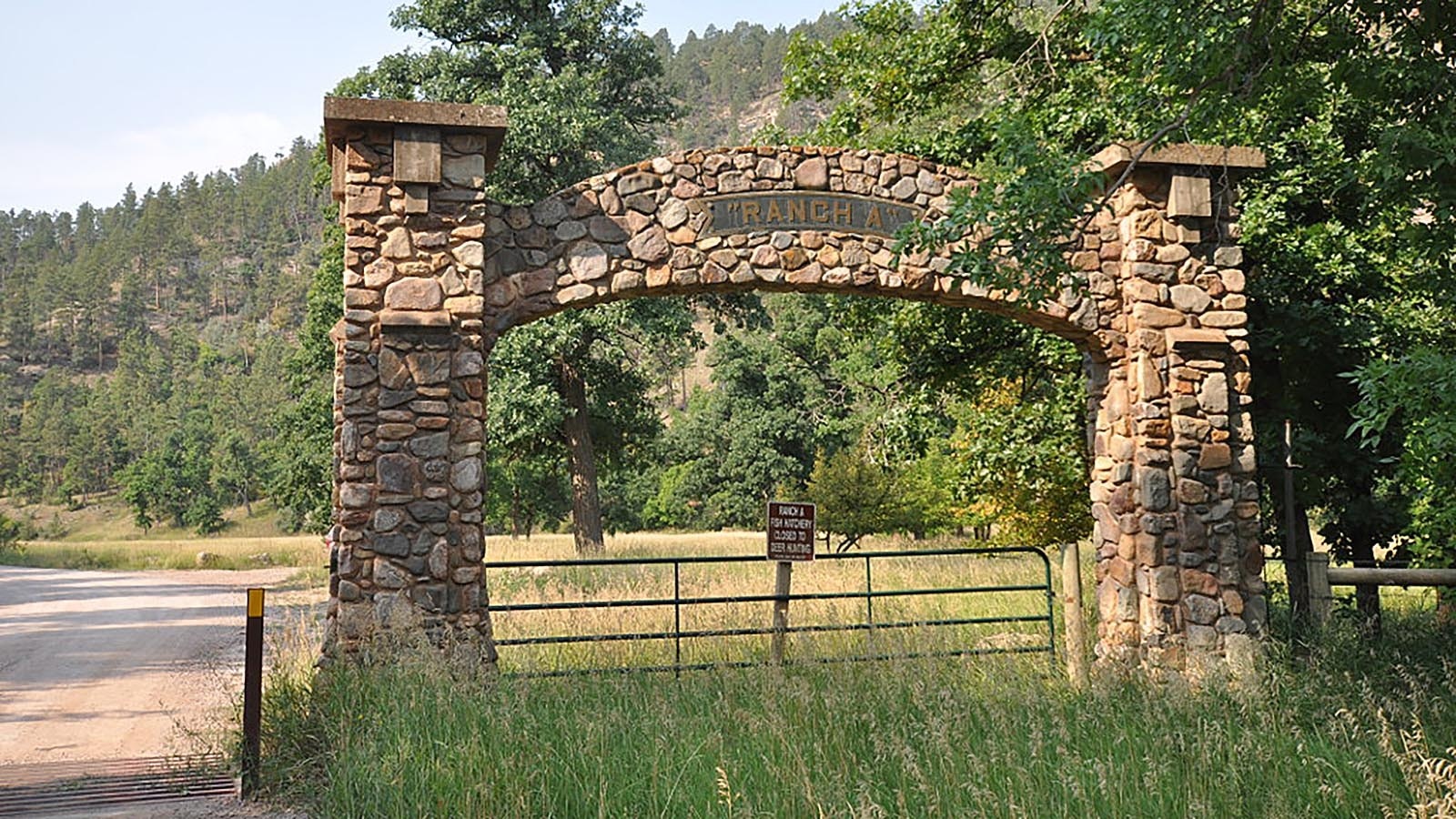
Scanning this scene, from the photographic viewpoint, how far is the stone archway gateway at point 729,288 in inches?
316

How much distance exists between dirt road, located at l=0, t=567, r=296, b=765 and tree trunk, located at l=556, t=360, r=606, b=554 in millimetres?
6099

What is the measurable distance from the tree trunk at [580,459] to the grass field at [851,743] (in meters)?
13.6

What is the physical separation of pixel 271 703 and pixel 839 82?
32.7 ft

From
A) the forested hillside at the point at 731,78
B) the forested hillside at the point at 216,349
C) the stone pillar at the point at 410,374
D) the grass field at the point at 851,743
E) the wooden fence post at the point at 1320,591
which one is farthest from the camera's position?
the forested hillside at the point at 731,78

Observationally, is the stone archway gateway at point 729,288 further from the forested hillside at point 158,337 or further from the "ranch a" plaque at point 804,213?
the forested hillside at point 158,337

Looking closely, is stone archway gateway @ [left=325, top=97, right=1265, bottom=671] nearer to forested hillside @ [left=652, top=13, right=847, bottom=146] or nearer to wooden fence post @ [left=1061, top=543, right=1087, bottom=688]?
wooden fence post @ [left=1061, top=543, right=1087, bottom=688]

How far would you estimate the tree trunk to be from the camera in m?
21.6

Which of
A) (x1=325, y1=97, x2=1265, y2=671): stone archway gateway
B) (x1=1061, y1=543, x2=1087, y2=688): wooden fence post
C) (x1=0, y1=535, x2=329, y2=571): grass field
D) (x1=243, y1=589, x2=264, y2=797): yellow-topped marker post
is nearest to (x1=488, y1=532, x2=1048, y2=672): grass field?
(x1=1061, y1=543, x2=1087, y2=688): wooden fence post

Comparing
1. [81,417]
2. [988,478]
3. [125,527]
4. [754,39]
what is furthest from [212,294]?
[988,478]

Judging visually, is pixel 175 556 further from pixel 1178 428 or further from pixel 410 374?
pixel 1178 428

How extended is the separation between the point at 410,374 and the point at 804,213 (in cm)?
318

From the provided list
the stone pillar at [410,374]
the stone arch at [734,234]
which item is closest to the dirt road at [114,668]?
the stone pillar at [410,374]

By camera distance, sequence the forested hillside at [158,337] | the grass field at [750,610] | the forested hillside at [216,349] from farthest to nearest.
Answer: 1. the forested hillside at [158,337]
2. the forested hillside at [216,349]
3. the grass field at [750,610]

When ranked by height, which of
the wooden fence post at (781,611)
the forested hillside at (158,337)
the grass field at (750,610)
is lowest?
the grass field at (750,610)
